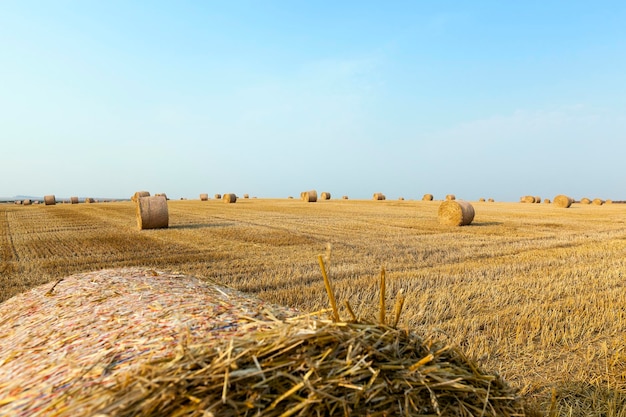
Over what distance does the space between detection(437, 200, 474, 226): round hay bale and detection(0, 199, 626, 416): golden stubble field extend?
5.20 ft

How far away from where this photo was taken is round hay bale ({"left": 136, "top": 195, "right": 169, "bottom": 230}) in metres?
16.4

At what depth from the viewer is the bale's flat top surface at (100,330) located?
1.66m

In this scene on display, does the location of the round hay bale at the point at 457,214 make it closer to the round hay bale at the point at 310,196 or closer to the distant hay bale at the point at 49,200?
the round hay bale at the point at 310,196

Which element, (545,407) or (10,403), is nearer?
(10,403)

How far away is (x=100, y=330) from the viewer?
2.17m

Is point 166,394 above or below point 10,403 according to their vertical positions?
above

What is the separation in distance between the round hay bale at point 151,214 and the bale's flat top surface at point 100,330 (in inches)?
544

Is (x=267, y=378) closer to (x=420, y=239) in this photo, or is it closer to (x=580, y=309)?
(x=580, y=309)

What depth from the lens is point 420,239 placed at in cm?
1362

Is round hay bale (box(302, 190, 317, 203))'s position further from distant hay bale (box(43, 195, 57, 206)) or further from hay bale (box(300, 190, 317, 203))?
distant hay bale (box(43, 195, 57, 206))

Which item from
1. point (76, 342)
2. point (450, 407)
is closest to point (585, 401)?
point (450, 407)

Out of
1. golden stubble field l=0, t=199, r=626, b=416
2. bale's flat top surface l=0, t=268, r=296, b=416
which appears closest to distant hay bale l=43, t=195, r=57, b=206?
golden stubble field l=0, t=199, r=626, b=416

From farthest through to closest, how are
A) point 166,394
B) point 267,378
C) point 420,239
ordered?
point 420,239 < point 267,378 < point 166,394

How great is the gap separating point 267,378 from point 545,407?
297 cm
